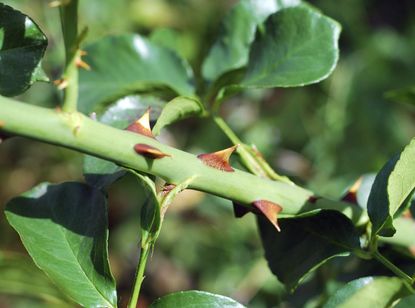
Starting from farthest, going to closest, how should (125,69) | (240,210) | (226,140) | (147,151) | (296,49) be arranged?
(226,140) < (125,69) < (296,49) < (240,210) < (147,151)

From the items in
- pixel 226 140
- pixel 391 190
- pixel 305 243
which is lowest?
pixel 226 140

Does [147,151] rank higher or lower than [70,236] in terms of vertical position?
higher

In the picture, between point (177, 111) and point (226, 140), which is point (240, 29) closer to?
point (177, 111)

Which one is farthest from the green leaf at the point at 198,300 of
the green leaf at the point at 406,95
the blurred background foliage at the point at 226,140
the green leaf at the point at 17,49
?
the blurred background foliage at the point at 226,140

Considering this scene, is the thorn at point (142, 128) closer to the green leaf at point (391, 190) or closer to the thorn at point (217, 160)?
the thorn at point (217, 160)

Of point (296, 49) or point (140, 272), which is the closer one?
point (140, 272)

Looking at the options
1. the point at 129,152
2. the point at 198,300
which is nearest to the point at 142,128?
the point at 129,152

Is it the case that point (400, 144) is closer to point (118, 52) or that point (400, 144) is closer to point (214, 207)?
point (214, 207)

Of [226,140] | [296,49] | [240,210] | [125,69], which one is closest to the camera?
[240,210]
